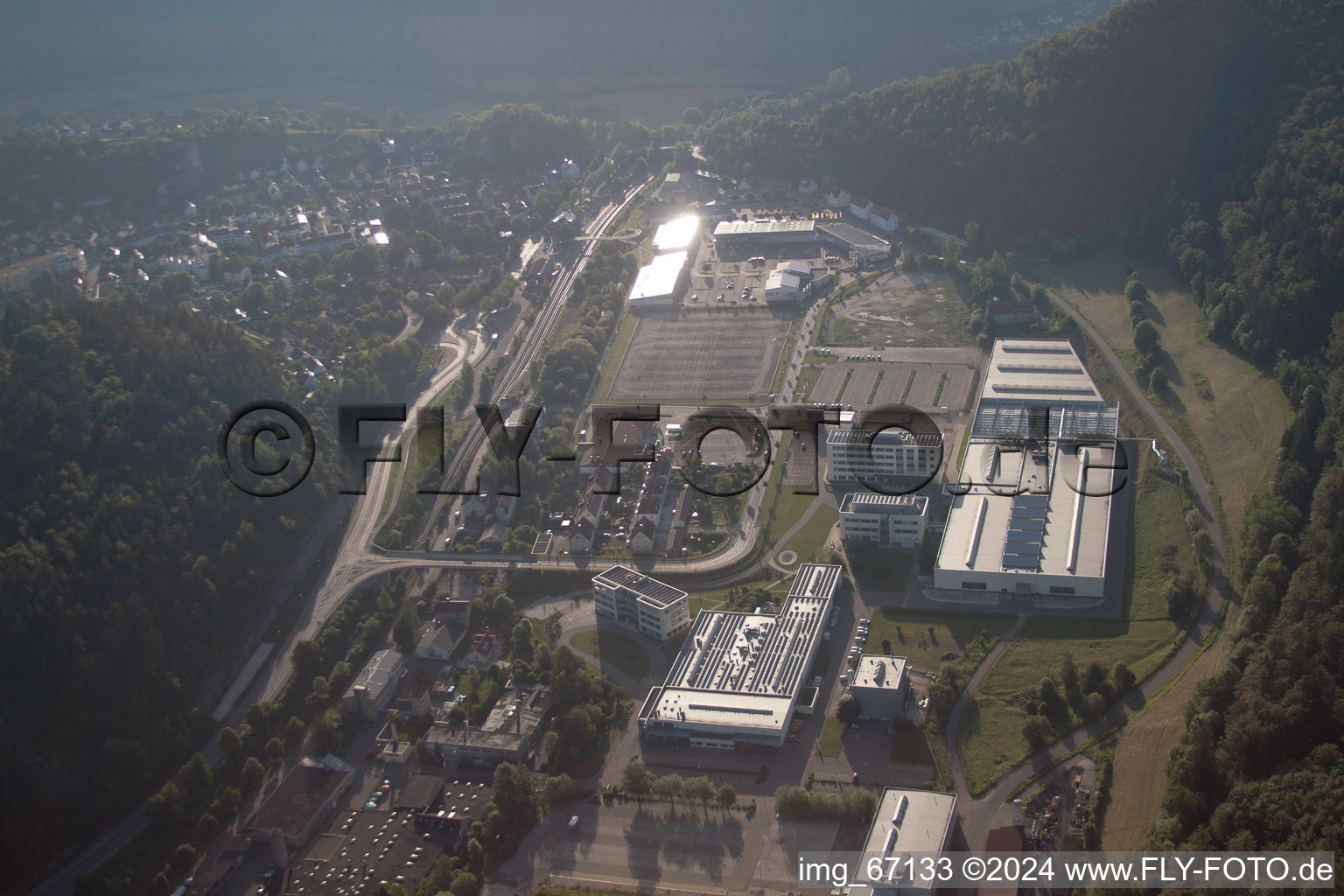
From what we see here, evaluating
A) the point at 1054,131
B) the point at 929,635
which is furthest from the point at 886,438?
the point at 1054,131

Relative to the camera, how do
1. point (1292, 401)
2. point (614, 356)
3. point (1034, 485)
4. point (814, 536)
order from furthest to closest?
point (614, 356), point (1292, 401), point (814, 536), point (1034, 485)

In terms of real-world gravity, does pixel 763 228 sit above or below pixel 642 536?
above

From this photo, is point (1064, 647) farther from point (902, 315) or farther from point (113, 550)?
point (113, 550)

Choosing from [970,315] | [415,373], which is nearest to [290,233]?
[415,373]

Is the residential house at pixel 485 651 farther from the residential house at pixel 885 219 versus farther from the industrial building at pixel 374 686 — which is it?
the residential house at pixel 885 219

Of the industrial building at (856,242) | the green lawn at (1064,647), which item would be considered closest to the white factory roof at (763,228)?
the industrial building at (856,242)

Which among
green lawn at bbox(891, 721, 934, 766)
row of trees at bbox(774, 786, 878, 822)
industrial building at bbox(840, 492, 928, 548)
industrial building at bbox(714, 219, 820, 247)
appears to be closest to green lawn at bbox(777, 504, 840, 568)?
industrial building at bbox(840, 492, 928, 548)

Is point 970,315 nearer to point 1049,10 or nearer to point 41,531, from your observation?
point 41,531
